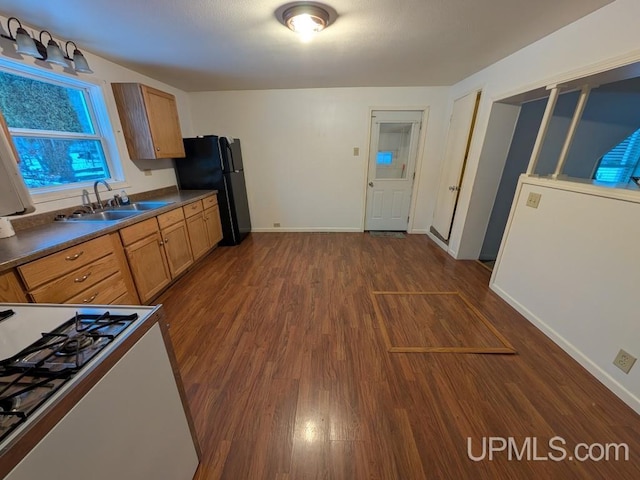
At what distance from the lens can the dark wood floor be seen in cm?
119

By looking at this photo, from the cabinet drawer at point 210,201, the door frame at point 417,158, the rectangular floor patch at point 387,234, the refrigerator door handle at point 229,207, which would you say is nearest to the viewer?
the cabinet drawer at point 210,201

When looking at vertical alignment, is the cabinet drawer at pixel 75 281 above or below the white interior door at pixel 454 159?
below

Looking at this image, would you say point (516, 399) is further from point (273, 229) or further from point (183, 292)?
point (273, 229)

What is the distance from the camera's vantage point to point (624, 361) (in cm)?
147

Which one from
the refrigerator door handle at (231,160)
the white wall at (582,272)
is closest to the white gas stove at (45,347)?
the white wall at (582,272)

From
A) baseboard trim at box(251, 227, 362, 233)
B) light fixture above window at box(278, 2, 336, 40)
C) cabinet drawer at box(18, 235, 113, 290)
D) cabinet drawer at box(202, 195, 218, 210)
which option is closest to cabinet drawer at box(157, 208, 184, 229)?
cabinet drawer at box(202, 195, 218, 210)

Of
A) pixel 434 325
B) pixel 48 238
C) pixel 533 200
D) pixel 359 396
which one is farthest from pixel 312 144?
pixel 359 396

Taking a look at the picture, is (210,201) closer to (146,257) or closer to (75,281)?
(146,257)

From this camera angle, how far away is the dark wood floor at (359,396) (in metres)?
1.19

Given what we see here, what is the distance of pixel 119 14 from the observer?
1675 mm

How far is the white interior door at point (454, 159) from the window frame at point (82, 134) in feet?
13.6

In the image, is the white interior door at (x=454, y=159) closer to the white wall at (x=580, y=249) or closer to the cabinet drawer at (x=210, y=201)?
the white wall at (x=580, y=249)

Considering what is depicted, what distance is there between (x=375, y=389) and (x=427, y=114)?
12.7 ft

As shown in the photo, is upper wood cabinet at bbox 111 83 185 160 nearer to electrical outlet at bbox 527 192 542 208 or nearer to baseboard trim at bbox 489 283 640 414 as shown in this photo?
electrical outlet at bbox 527 192 542 208
